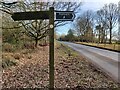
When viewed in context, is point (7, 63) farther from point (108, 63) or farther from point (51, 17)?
point (108, 63)

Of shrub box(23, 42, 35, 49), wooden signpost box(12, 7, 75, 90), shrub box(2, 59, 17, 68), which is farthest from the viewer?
shrub box(23, 42, 35, 49)

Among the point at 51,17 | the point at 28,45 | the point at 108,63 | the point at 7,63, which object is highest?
the point at 51,17

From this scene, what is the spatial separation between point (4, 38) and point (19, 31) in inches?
97.8

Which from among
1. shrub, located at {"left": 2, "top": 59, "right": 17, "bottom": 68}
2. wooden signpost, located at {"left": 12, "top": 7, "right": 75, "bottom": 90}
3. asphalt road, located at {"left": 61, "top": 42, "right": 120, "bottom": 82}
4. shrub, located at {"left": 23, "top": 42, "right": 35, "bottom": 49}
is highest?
wooden signpost, located at {"left": 12, "top": 7, "right": 75, "bottom": 90}

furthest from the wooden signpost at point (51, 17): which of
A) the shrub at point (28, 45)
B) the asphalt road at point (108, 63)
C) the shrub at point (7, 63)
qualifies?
the shrub at point (28, 45)

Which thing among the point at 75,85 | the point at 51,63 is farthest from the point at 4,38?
the point at 51,63

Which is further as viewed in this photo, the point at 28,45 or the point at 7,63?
the point at 28,45

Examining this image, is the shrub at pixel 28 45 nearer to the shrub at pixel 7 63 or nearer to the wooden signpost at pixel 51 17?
the shrub at pixel 7 63

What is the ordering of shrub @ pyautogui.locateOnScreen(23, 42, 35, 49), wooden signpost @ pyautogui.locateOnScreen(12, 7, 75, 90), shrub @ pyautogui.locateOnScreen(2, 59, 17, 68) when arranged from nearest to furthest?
wooden signpost @ pyautogui.locateOnScreen(12, 7, 75, 90) → shrub @ pyautogui.locateOnScreen(2, 59, 17, 68) → shrub @ pyautogui.locateOnScreen(23, 42, 35, 49)

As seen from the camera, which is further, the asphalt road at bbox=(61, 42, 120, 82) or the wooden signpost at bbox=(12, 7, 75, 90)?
the asphalt road at bbox=(61, 42, 120, 82)

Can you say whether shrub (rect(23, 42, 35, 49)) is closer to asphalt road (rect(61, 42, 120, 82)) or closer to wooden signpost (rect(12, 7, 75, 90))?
asphalt road (rect(61, 42, 120, 82))

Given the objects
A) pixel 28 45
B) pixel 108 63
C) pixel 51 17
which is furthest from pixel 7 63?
pixel 28 45

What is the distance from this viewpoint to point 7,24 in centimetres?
1599

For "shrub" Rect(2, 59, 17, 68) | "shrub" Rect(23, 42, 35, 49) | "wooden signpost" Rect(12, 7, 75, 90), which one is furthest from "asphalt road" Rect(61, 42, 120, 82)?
"shrub" Rect(23, 42, 35, 49)
